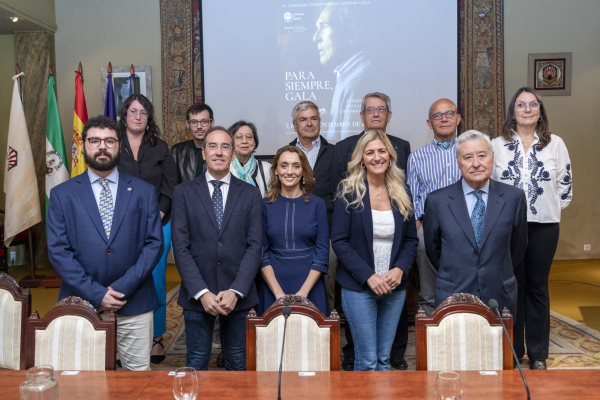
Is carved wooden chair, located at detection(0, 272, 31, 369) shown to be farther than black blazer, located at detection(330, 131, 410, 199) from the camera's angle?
No

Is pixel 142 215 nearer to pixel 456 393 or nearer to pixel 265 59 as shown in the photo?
pixel 456 393

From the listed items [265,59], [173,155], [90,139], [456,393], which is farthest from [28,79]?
[456,393]

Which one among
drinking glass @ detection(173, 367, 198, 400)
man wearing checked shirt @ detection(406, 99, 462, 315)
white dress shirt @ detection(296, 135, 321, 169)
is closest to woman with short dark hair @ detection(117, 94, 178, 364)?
white dress shirt @ detection(296, 135, 321, 169)

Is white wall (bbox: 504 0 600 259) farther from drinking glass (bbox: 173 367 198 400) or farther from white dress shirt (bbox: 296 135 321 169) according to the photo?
drinking glass (bbox: 173 367 198 400)

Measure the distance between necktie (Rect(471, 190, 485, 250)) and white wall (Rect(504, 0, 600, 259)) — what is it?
416cm

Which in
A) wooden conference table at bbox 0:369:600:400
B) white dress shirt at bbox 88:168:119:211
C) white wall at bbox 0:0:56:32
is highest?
white wall at bbox 0:0:56:32

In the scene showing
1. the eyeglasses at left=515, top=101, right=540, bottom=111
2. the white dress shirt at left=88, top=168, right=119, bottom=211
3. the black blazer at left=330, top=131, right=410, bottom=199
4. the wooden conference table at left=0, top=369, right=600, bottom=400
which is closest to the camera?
the wooden conference table at left=0, top=369, right=600, bottom=400

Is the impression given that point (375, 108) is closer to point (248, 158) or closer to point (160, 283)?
point (248, 158)

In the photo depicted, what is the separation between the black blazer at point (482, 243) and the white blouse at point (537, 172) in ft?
1.76

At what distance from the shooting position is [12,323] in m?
2.09

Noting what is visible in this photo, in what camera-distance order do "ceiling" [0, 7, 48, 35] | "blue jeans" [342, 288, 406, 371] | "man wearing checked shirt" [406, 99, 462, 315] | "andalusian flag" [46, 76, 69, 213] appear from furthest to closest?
"ceiling" [0, 7, 48, 35] → "andalusian flag" [46, 76, 69, 213] → "man wearing checked shirt" [406, 99, 462, 315] → "blue jeans" [342, 288, 406, 371]

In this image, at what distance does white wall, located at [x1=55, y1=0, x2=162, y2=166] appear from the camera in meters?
6.16

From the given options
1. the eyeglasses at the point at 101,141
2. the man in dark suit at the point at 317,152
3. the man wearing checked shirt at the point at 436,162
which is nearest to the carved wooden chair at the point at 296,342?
the eyeglasses at the point at 101,141

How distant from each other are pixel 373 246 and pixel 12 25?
5352 millimetres
